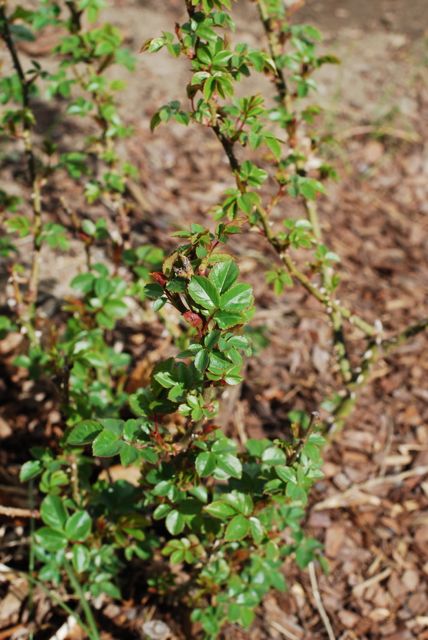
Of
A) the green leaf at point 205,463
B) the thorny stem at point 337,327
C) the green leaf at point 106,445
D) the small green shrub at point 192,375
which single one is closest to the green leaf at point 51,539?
the small green shrub at point 192,375

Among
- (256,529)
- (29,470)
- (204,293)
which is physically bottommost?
(256,529)

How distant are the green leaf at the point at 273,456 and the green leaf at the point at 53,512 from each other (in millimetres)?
630

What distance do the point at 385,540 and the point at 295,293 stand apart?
4.55ft

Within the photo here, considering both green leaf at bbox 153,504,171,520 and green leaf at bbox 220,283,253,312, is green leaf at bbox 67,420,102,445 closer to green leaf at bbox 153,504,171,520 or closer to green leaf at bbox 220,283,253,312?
green leaf at bbox 153,504,171,520

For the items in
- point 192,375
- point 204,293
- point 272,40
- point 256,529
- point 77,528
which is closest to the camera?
point 204,293

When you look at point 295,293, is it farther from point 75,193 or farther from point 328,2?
point 328,2

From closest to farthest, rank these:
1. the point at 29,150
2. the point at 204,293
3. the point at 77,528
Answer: the point at 204,293, the point at 77,528, the point at 29,150

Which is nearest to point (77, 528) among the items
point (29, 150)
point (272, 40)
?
point (29, 150)

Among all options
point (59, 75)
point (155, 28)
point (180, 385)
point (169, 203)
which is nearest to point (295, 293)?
point (169, 203)

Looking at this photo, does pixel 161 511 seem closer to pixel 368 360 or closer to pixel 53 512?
pixel 53 512

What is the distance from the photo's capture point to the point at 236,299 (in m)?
1.33

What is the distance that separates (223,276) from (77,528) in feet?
2.99

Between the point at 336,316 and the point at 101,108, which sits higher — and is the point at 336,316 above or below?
below

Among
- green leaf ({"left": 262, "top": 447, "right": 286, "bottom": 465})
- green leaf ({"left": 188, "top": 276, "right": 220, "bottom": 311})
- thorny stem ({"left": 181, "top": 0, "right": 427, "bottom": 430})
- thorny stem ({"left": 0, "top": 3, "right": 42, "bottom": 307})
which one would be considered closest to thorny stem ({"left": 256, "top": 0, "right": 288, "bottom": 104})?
thorny stem ({"left": 181, "top": 0, "right": 427, "bottom": 430})
